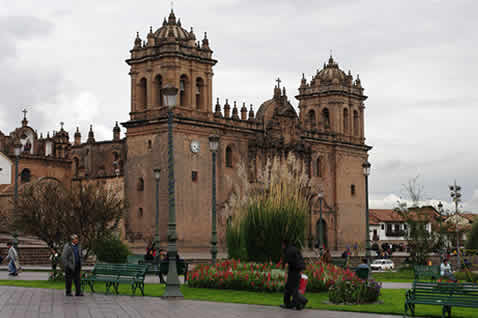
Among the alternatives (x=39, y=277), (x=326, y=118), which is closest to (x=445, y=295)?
(x=39, y=277)

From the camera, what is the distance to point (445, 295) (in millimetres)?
14531

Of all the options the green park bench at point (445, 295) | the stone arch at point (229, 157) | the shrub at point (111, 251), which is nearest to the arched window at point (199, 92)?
the stone arch at point (229, 157)

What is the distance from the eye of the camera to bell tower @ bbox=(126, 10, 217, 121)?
160 feet

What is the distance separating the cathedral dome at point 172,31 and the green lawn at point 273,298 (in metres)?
28.5

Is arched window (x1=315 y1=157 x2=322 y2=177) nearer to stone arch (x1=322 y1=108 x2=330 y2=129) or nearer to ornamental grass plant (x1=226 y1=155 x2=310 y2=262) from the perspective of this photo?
stone arch (x1=322 y1=108 x2=330 y2=129)

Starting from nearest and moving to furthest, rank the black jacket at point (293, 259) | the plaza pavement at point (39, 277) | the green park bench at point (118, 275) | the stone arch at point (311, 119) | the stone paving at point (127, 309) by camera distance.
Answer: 1. the stone paving at point (127, 309)
2. the black jacket at point (293, 259)
3. the green park bench at point (118, 275)
4. the plaza pavement at point (39, 277)
5. the stone arch at point (311, 119)

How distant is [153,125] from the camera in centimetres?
4872

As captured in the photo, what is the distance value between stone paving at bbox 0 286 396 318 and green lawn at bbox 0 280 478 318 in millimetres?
991

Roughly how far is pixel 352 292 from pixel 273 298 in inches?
100.0

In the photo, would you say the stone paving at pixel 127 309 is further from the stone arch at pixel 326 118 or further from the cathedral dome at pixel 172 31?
the stone arch at pixel 326 118

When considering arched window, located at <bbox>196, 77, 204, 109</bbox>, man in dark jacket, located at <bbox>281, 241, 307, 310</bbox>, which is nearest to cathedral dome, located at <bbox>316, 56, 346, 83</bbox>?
arched window, located at <bbox>196, 77, 204, 109</bbox>

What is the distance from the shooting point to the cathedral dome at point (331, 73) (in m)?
64.9

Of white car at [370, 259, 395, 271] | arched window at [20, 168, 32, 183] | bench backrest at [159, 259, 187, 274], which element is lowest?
white car at [370, 259, 395, 271]

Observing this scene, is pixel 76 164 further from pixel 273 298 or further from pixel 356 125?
pixel 273 298
